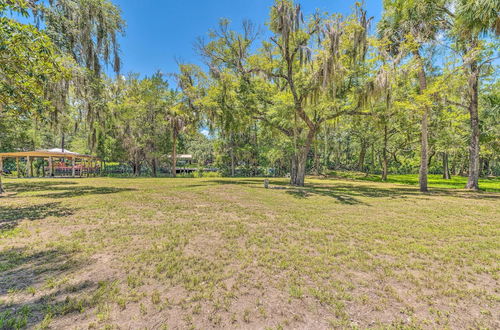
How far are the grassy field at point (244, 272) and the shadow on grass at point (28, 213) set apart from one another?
10 centimetres

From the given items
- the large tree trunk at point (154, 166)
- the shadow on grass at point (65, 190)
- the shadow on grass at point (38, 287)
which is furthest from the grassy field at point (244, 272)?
the large tree trunk at point (154, 166)

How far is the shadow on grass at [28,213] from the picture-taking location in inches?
222

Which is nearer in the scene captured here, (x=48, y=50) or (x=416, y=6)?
(x=48, y=50)

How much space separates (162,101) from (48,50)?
2217 cm

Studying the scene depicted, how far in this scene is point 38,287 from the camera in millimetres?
2850

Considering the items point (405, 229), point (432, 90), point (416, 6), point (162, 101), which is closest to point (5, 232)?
point (405, 229)

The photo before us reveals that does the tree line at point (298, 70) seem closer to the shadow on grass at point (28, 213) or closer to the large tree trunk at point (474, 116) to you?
the large tree trunk at point (474, 116)

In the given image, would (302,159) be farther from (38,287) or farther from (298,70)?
(38,287)

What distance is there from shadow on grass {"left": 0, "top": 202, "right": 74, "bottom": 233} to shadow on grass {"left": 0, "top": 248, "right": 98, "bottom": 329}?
8.16ft

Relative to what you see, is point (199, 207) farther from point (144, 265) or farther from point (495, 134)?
point (495, 134)

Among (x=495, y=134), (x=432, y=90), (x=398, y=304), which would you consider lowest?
(x=398, y=304)

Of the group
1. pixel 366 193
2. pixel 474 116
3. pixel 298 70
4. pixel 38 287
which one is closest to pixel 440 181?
pixel 474 116

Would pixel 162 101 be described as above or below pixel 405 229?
above

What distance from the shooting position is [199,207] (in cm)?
799
